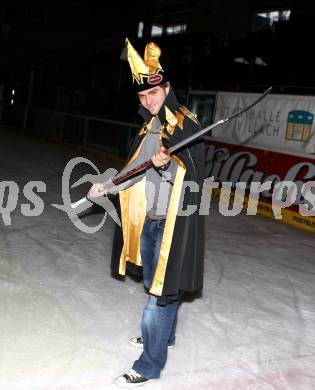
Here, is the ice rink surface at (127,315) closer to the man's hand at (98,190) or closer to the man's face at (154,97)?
the man's hand at (98,190)

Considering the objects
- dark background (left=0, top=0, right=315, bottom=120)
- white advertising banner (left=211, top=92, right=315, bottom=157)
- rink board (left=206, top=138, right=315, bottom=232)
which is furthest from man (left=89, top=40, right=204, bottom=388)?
dark background (left=0, top=0, right=315, bottom=120)

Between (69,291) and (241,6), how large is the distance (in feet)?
64.5

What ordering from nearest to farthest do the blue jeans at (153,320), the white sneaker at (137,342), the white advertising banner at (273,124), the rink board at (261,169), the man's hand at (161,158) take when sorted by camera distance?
the man's hand at (161,158), the blue jeans at (153,320), the white sneaker at (137,342), the rink board at (261,169), the white advertising banner at (273,124)

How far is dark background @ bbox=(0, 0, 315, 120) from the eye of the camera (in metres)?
14.7

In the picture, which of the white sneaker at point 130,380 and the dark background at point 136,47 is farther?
the dark background at point 136,47

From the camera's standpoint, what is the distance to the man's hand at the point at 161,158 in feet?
7.24

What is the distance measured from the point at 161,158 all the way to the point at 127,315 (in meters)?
1.72

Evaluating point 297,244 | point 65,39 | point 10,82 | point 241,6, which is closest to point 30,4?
point 65,39

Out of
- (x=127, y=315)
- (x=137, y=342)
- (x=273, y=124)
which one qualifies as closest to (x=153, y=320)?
(x=137, y=342)

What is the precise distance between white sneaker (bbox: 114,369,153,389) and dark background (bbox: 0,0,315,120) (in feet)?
27.1

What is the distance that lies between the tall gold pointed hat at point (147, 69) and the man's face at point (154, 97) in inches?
1.0

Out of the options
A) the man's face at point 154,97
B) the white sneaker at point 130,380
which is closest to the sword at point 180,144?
the man's face at point 154,97

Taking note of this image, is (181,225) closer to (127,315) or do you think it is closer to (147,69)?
(147,69)

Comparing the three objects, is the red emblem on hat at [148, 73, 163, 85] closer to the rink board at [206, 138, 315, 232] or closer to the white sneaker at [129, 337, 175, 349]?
the white sneaker at [129, 337, 175, 349]
